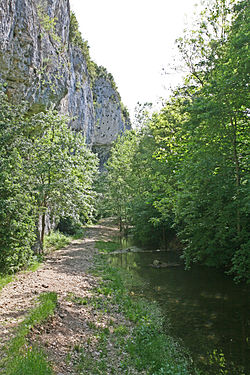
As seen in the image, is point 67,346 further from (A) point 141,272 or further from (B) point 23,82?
(B) point 23,82

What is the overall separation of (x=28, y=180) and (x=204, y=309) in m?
8.53

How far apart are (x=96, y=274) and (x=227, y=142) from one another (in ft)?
27.6

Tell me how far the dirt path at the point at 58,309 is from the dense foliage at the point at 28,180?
1.42 metres

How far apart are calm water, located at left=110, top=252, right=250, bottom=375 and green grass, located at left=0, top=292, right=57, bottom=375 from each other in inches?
134

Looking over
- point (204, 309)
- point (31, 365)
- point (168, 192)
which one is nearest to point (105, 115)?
point (168, 192)

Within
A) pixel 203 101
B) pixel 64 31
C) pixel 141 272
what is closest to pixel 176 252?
pixel 141 272

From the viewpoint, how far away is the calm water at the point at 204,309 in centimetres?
625

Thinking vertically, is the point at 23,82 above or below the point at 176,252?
above

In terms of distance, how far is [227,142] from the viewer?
11.0m

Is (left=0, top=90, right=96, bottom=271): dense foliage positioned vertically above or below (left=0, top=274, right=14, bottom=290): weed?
above

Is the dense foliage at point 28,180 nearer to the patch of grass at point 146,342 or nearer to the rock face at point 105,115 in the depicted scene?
the patch of grass at point 146,342

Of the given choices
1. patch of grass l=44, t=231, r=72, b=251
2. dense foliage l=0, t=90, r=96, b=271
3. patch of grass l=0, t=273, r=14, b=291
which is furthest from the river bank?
patch of grass l=44, t=231, r=72, b=251

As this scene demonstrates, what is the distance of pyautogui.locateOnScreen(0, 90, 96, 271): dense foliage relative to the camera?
378 inches

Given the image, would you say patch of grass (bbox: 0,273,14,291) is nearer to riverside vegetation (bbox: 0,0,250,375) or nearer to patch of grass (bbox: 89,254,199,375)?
riverside vegetation (bbox: 0,0,250,375)
